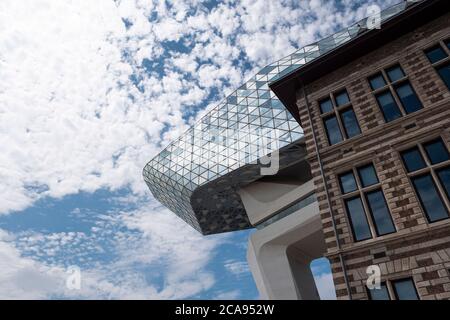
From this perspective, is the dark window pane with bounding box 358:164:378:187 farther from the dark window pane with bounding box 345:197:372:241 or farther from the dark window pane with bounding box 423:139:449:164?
the dark window pane with bounding box 423:139:449:164

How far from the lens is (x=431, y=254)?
9500 mm

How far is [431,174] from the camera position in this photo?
35.1 ft

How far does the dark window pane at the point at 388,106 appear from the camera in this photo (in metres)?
12.6

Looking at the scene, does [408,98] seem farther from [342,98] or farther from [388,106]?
[342,98]

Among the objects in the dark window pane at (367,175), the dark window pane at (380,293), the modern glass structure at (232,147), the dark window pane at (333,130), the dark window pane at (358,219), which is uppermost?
the modern glass structure at (232,147)

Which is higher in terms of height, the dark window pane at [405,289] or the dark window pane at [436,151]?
A: the dark window pane at [436,151]

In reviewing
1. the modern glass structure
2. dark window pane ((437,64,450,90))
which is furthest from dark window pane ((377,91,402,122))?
the modern glass structure

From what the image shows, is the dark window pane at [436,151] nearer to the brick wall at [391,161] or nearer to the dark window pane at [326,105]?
the brick wall at [391,161]

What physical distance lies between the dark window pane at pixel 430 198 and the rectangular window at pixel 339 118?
3243mm

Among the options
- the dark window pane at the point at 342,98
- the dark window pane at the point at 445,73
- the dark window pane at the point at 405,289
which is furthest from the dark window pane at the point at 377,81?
the dark window pane at the point at 405,289

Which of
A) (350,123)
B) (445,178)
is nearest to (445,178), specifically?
(445,178)

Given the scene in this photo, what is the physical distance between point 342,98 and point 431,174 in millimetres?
5340

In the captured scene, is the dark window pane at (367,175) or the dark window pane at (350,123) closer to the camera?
the dark window pane at (367,175)
